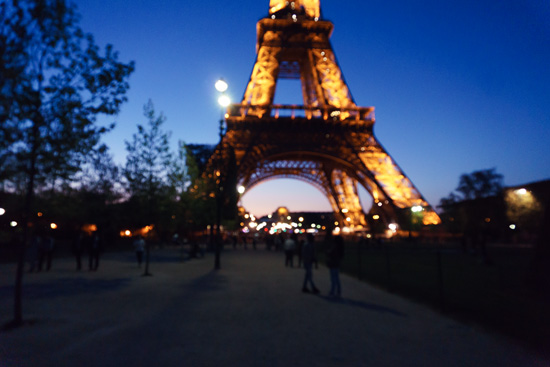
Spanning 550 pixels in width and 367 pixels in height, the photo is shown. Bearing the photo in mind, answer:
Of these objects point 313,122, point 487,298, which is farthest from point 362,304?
point 313,122

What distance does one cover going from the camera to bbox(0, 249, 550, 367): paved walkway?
16.2ft

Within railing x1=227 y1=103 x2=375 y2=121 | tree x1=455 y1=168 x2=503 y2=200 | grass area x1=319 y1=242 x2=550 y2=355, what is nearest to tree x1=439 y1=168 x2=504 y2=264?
tree x1=455 y1=168 x2=503 y2=200

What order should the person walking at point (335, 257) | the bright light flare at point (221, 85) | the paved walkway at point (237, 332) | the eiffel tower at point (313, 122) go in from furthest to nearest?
the eiffel tower at point (313, 122) < the bright light flare at point (221, 85) < the person walking at point (335, 257) < the paved walkway at point (237, 332)

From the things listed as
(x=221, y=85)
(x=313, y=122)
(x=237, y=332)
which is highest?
(x=313, y=122)

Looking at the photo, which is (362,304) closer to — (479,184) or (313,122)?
(313,122)

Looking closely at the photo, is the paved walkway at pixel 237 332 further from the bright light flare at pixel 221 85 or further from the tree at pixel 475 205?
the tree at pixel 475 205

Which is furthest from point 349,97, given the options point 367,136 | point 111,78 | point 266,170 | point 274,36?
point 111,78

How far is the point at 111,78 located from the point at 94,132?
1145 millimetres

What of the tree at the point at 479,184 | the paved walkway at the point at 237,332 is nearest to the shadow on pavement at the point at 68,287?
the paved walkway at the point at 237,332

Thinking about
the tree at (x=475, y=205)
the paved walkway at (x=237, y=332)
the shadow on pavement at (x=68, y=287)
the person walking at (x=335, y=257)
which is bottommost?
the paved walkway at (x=237, y=332)

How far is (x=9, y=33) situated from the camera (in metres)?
6.59

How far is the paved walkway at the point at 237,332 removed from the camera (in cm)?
495

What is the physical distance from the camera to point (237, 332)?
20.7 ft

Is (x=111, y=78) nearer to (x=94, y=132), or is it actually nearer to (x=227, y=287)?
(x=94, y=132)
